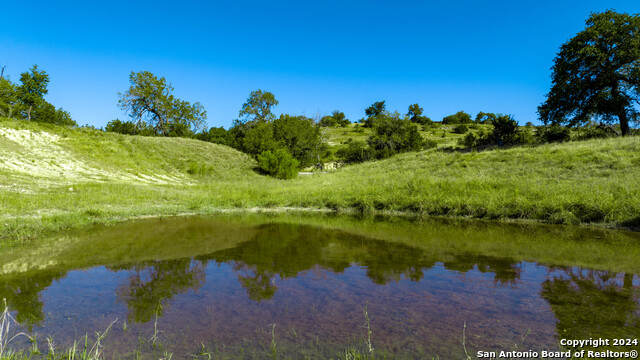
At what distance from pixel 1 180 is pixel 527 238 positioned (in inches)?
850

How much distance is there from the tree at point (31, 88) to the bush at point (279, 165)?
3756cm

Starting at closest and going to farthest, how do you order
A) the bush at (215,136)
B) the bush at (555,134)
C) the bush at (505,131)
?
the bush at (555,134), the bush at (505,131), the bush at (215,136)

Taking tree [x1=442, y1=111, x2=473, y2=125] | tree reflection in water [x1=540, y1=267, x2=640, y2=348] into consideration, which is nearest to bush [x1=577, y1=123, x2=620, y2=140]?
tree reflection in water [x1=540, y1=267, x2=640, y2=348]

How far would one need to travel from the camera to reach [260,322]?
165 inches

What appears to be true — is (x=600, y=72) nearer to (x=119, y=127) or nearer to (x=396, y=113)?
(x=396, y=113)

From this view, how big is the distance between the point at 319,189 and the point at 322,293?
1564 centimetres

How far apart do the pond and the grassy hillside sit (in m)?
2.52

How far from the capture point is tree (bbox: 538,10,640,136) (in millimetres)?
28041

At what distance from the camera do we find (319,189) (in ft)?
68.3

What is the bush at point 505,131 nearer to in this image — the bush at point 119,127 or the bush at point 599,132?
the bush at point 599,132

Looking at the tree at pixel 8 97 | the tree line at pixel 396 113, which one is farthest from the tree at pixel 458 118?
the tree at pixel 8 97

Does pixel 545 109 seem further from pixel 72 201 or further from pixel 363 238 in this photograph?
pixel 72 201

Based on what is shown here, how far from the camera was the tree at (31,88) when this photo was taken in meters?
46.3

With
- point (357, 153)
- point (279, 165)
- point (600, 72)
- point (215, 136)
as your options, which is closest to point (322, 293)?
point (279, 165)
